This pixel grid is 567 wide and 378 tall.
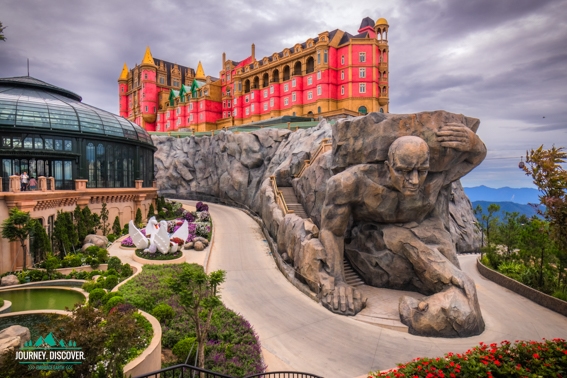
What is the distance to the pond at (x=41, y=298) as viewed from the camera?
1350cm

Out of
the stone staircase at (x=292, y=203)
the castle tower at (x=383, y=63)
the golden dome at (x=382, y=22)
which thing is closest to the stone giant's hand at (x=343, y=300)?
the stone staircase at (x=292, y=203)

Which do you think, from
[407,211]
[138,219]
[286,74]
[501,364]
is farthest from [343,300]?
[286,74]

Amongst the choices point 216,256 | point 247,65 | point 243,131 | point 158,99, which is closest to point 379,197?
point 216,256

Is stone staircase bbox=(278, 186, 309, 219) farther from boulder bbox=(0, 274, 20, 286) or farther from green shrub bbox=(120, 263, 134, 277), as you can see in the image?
boulder bbox=(0, 274, 20, 286)

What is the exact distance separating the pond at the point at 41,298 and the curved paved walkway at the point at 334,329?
675cm

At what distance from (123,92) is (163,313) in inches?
3425

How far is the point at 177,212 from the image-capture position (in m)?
35.2

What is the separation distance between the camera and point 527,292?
55.2 ft

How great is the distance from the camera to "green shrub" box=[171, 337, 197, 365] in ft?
30.8

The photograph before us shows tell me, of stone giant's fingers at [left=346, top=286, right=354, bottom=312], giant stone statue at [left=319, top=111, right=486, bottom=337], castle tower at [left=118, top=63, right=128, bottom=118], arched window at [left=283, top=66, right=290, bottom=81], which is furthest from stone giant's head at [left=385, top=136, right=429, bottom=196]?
castle tower at [left=118, top=63, right=128, bottom=118]

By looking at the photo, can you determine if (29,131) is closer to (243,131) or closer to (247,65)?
(243,131)

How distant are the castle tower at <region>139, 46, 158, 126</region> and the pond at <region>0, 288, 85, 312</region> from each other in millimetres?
65829

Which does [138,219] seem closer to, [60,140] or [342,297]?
[60,140]

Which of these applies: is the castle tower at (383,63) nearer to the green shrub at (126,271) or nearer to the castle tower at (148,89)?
the green shrub at (126,271)
